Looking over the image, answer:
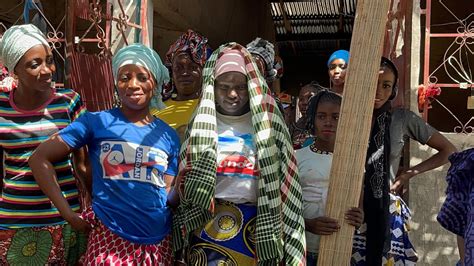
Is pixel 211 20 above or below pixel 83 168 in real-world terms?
above

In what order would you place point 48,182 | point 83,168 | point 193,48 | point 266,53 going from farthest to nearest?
point 266,53 → point 193,48 → point 83,168 → point 48,182

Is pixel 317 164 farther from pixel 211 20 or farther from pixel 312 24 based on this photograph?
pixel 312 24

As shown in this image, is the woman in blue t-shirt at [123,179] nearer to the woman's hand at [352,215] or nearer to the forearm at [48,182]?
the forearm at [48,182]

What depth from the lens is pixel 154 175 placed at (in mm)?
2738

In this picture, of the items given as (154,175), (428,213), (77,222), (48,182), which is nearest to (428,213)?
(428,213)

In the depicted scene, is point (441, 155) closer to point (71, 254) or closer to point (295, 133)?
point (295, 133)

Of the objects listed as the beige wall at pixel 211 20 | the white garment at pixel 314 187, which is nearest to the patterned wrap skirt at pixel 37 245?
the white garment at pixel 314 187

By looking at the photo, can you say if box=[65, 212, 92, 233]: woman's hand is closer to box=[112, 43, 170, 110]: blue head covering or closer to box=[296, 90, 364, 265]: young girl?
box=[112, 43, 170, 110]: blue head covering

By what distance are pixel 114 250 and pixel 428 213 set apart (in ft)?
8.60

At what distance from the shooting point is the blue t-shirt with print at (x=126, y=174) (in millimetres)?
2672

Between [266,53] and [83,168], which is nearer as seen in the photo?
[83,168]

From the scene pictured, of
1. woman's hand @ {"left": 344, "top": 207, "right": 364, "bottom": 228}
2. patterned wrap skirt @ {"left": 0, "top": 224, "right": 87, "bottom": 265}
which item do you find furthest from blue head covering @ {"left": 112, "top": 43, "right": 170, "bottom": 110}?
woman's hand @ {"left": 344, "top": 207, "right": 364, "bottom": 228}

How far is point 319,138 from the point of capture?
3.21m

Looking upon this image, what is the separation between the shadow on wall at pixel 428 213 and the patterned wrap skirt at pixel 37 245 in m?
2.51
